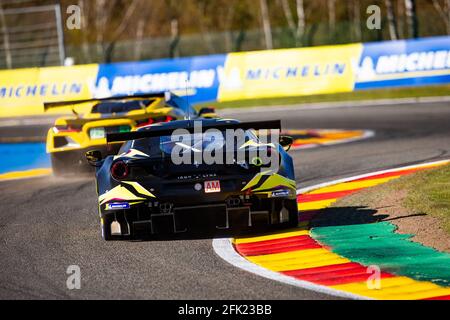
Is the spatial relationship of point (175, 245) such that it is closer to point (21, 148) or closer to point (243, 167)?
point (243, 167)

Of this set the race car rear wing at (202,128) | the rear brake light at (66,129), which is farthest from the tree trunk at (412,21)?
the race car rear wing at (202,128)

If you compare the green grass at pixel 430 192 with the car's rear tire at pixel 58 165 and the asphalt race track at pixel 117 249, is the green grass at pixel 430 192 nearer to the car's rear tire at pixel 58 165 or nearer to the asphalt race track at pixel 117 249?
the asphalt race track at pixel 117 249

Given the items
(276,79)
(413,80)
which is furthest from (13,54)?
(413,80)

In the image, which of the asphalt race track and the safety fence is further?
the safety fence

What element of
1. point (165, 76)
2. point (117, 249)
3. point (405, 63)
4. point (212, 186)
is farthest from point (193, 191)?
point (165, 76)

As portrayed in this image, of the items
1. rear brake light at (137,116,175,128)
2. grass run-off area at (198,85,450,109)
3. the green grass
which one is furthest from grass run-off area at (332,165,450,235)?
grass run-off area at (198,85,450,109)

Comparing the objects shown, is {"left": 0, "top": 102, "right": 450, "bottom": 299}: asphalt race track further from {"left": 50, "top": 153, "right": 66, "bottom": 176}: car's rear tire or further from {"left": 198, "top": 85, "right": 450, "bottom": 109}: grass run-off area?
{"left": 198, "top": 85, "right": 450, "bottom": 109}: grass run-off area

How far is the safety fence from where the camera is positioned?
2442 centimetres

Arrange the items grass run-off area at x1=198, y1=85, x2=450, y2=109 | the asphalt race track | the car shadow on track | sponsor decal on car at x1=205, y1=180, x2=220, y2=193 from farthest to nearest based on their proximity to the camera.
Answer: grass run-off area at x1=198, y1=85, x2=450, y2=109 → the car shadow on track → sponsor decal on car at x1=205, y1=180, x2=220, y2=193 → the asphalt race track

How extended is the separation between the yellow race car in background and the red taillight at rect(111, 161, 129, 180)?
185 inches

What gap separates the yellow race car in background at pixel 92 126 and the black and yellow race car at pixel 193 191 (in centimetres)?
466

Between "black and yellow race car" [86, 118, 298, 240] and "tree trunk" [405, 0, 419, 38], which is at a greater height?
"tree trunk" [405, 0, 419, 38]

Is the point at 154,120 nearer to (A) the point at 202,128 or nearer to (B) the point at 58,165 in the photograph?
(B) the point at 58,165

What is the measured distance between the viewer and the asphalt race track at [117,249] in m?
6.65
